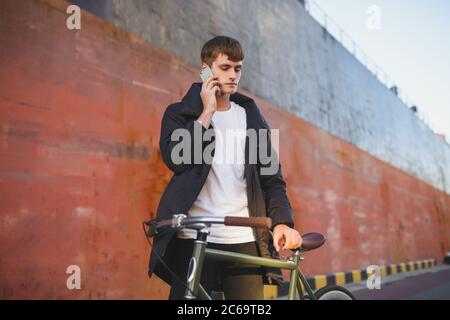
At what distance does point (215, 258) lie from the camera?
1518 mm

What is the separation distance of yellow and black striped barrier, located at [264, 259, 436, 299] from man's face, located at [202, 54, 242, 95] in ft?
6.64

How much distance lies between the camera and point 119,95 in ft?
13.6

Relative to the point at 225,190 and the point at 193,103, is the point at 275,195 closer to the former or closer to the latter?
the point at 225,190

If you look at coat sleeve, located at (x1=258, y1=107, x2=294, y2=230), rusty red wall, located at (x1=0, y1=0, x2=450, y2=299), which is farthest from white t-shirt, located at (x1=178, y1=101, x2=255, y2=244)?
rusty red wall, located at (x1=0, y1=0, x2=450, y2=299)

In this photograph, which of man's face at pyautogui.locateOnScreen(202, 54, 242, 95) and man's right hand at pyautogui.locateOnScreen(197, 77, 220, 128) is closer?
man's right hand at pyautogui.locateOnScreen(197, 77, 220, 128)

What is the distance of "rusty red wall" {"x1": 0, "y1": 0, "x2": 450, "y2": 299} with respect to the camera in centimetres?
319

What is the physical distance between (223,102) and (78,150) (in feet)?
7.20

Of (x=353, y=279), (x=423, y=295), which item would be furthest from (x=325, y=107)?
(x=423, y=295)

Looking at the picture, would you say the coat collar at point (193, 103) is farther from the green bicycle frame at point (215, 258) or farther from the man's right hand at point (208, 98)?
the green bicycle frame at point (215, 258)

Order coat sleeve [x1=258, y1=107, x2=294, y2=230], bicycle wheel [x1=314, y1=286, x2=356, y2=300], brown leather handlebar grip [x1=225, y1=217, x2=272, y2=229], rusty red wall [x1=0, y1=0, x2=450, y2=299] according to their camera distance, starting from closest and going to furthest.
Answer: brown leather handlebar grip [x1=225, y1=217, x2=272, y2=229], coat sleeve [x1=258, y1=107, x2=294, y2=230], bicycle wheel [x1=314, y1=286, x2=356, y2=300], rusty red wall [x1=0, y1=0, x2=450, y2=299]

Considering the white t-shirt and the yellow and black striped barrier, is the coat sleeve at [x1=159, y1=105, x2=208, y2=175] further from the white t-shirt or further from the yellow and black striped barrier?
the yellow and black striped barrier

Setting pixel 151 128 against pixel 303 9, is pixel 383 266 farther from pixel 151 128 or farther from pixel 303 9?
pixel 151 128

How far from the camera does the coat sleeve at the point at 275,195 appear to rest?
67.7 inches

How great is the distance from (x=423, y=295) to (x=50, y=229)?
5.40 m
